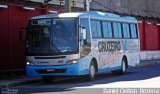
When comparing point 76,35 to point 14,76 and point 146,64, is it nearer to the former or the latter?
point 14,76

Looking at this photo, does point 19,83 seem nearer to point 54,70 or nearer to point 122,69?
point 54,70

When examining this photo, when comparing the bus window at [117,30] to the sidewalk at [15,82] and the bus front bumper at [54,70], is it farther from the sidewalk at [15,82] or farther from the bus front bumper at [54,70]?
the bus front bumper at [54,70]

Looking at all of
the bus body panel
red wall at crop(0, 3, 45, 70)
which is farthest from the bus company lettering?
red wall at crop(0, 3, 45, 70)

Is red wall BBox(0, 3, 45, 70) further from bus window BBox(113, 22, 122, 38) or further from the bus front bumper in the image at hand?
bus window BBox(113, 22, 122, 38)

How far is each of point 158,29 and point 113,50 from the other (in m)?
25.0

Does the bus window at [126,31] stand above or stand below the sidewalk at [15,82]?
above

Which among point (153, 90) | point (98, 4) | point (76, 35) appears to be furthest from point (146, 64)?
point (153, 90)

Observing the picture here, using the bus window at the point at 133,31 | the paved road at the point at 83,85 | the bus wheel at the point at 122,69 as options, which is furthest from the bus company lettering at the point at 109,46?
the bus window at the point at 133,31

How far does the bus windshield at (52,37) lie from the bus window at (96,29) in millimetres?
1712

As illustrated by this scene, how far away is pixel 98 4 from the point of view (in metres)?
37.4

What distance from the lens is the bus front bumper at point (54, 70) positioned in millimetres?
22109

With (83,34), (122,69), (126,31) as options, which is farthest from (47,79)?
(126,31)

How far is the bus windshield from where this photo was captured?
22.3 meters

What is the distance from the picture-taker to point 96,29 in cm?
2447
